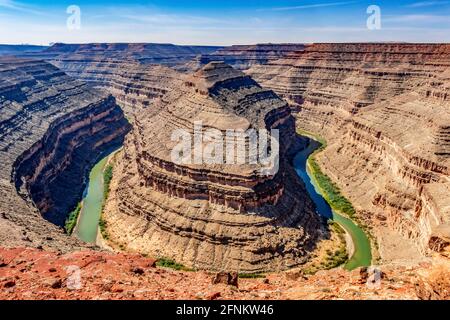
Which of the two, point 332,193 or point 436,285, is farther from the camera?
point 332,193

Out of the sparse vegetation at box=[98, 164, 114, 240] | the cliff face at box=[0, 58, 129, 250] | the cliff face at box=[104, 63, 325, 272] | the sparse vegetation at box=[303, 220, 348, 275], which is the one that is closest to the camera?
the cliff face at box=[0, 58, 129, 250]

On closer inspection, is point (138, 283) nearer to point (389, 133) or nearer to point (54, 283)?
point (54, 283)

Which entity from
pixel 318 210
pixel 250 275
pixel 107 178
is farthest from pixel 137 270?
pixel 107 178

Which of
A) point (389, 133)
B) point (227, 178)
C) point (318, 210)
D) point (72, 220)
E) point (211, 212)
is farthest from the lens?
point (389, 133)

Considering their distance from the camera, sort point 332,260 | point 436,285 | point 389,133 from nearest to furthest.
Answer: point 436,285, point 332,260, point 389,133

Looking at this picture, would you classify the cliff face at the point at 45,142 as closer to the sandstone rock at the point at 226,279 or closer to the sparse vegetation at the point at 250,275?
the sandstone rock at the point at 226,279

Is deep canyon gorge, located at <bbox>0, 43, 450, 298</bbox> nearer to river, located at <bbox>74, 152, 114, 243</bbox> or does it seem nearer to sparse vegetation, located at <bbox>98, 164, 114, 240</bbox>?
sparse vegetation, located at <bbox>98, 164, 114, 240</bbox>

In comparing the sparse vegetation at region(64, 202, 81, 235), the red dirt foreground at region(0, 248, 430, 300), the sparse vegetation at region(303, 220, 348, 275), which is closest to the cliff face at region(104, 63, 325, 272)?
the sparse vegetation at region(303, 220, 348, 275)
